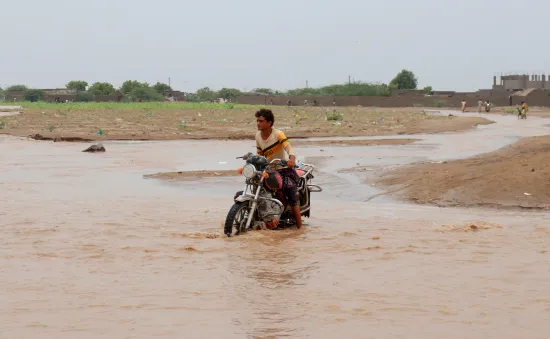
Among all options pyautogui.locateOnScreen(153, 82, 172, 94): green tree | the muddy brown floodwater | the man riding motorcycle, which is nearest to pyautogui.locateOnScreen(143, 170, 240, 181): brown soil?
the muddy brown floodwater

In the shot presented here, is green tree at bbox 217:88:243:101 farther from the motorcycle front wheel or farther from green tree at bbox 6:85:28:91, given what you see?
the motorcycle front wheel

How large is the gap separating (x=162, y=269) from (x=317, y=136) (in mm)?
24861

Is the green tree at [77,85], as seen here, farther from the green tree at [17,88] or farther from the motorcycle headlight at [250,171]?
the motorcycle headlight at [250,171]

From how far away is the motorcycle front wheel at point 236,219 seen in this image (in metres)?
9.43

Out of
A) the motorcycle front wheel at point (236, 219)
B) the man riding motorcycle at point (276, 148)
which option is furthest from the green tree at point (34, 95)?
the motorcycle front wheel at point (236, 219)

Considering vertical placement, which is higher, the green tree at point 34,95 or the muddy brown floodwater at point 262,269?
the green tree at point 34,95

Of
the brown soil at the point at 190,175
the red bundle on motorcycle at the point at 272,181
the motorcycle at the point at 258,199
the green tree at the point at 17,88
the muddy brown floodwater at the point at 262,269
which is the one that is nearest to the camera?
the muddy brown floodwater at the point at 262,269

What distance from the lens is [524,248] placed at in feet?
29.5

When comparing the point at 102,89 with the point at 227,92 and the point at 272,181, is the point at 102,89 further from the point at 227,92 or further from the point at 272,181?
the point at 272,181

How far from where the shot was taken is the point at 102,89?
12825cm

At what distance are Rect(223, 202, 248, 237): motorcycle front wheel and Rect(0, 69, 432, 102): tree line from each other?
105304 mm

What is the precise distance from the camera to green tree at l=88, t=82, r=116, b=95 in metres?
127

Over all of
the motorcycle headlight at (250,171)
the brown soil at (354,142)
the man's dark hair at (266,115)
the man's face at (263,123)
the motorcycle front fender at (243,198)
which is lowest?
the brown soil at (354,142)

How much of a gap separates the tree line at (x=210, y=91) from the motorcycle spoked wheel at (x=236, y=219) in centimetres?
10531
